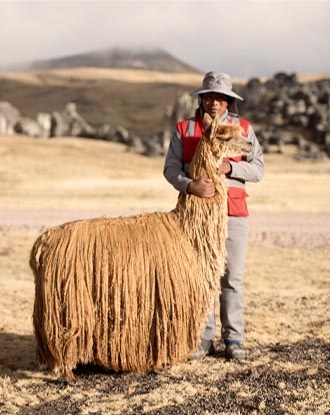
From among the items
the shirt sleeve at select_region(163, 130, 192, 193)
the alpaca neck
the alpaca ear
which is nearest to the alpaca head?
the alpaca ear

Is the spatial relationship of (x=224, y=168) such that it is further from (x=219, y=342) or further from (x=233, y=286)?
(x=219, y=342)

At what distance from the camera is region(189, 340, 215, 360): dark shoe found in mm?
6791

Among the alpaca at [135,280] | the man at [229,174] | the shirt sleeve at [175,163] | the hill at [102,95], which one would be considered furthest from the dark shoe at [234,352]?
the hill at [102,95]

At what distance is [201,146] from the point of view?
20.8ft

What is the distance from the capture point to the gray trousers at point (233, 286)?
6758mm

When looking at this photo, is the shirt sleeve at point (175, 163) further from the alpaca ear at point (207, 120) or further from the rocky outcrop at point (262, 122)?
the rocky outcrop at point (262, 122)

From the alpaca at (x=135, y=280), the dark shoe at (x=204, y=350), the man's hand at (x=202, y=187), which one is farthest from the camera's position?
the dark shoe at (x=204, y=350)

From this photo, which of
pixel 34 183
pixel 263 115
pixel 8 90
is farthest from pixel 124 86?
pixel 34 183

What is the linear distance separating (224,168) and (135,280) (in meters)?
1.24

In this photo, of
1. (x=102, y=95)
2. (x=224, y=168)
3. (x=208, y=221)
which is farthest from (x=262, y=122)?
(x=208, y=221)

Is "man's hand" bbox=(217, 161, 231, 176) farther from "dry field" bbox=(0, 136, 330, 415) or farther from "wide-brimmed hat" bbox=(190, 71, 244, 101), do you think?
"dry field" bbox=(0, 136, 330, 415)

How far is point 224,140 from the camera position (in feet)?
20.8

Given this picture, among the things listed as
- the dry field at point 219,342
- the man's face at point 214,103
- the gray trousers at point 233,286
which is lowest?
the dry field at point 219,342

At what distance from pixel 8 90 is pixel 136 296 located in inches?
4291
